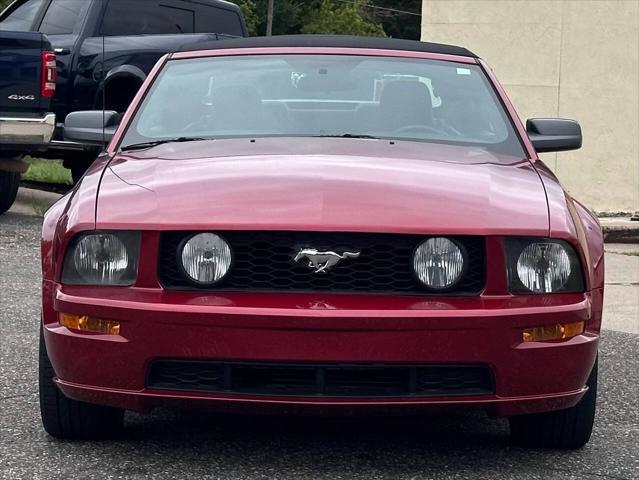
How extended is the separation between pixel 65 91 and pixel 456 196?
9.20 metres

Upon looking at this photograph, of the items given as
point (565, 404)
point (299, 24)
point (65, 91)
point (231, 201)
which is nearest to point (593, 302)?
point (565, 404)

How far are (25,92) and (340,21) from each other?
6531cm

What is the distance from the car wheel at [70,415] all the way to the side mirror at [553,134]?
200 centimetres

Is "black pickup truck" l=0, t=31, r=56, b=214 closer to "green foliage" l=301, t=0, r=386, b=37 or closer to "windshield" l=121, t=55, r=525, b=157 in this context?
"windshield" l=121, t=55, r=525, b=157

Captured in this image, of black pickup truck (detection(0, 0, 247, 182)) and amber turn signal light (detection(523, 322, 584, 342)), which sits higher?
black pickup truck (detection(0, 0, 247, 182))

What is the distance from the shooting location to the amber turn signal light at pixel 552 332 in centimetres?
411

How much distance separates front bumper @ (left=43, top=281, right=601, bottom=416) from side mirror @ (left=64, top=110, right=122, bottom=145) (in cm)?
141

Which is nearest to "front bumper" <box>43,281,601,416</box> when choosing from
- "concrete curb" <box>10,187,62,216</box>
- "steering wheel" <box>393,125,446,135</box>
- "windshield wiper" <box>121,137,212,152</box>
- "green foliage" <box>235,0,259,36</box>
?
"windshield wiper" <box>121,137,212,152</box>

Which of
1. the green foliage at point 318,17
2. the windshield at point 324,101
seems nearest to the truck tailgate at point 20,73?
the windshield at point 324,101

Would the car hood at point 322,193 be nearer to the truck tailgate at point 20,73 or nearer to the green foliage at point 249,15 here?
the truck tailgate at point 20,73

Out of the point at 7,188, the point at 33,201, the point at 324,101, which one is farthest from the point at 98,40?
the point at 324,101

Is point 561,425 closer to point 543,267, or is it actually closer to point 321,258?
point 543,267

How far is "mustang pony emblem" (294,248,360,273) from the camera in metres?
4.07

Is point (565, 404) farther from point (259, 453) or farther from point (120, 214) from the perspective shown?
point (120, 214)
